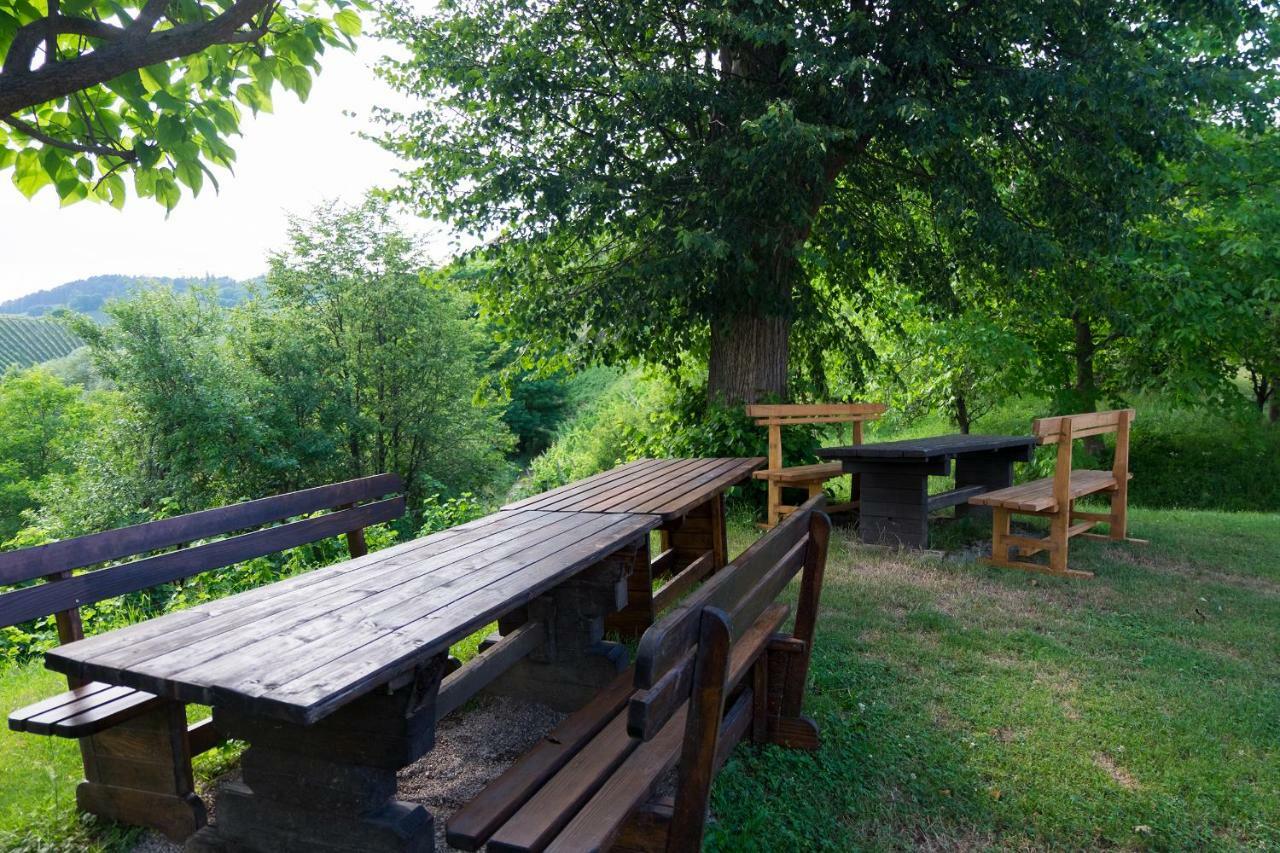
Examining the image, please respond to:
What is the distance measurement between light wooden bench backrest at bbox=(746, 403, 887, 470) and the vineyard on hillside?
9483cm

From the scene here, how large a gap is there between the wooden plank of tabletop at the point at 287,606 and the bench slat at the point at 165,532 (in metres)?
0.79

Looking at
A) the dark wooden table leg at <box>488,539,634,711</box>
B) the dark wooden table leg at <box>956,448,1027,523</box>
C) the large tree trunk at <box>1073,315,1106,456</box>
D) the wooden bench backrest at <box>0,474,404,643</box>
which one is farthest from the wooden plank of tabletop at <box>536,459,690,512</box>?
the large tree trunk at <box>1073,315,1106,456</box>

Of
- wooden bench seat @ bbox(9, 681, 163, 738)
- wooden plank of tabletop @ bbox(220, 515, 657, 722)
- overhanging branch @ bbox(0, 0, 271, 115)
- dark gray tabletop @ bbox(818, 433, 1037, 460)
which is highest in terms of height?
overhanging branch @ bbox(0, 0, 271, 115)

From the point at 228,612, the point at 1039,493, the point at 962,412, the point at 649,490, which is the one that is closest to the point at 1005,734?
the point at 649,490

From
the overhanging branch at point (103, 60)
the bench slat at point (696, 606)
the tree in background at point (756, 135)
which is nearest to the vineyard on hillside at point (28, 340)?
the tree in background at point (756, 135)

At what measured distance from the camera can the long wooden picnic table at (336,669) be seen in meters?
1.85

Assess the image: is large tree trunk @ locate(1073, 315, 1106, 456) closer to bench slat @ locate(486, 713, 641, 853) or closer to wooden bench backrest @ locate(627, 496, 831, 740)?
wooden bench backrest @ locate(627, 496, 831, 740)

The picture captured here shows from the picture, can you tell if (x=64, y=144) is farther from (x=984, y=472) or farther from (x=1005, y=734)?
(x=984, y=472)

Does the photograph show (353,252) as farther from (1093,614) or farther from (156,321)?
(1093,614)

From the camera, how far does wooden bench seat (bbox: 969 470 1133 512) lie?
620 centimetres

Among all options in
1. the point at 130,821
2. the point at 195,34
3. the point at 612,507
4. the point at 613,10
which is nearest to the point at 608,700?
the point at 612,507

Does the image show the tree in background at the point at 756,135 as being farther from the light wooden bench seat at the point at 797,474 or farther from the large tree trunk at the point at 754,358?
the light wooden bench seat at the point at 797,474

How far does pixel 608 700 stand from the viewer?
9.27 ft

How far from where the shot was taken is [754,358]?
8922 mm
